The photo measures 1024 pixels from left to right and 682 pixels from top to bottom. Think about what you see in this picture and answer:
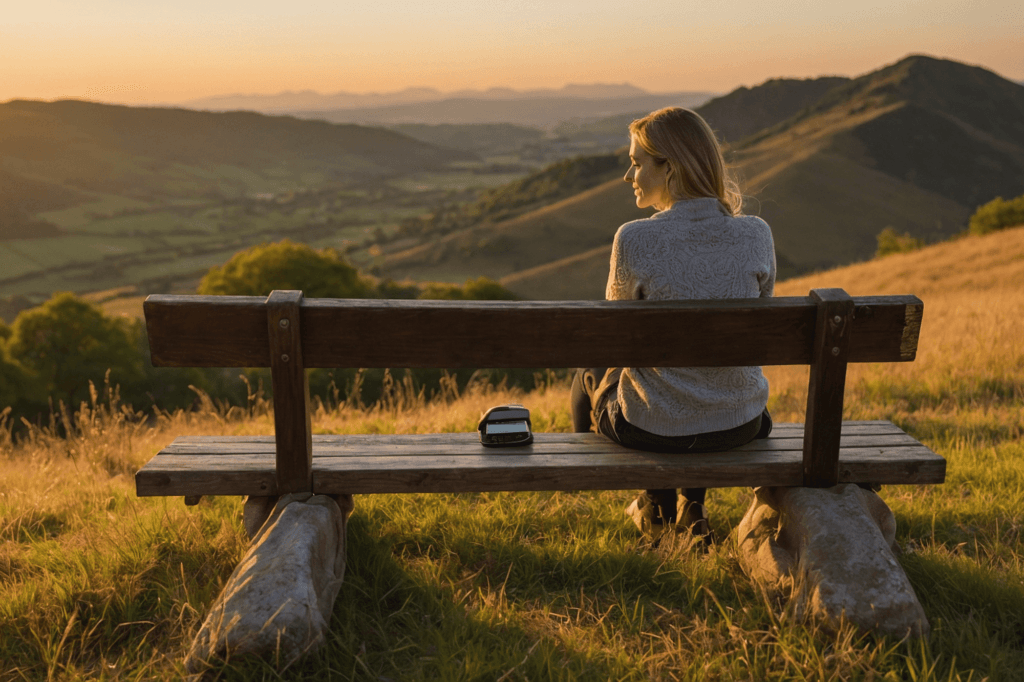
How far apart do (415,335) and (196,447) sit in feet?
4.48

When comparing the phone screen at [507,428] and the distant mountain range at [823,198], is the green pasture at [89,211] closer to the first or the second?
the distant mountain range at [823,198]

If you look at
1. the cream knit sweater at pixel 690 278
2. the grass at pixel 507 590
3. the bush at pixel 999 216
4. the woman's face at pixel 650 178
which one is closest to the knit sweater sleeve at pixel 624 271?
the cream knit sweater at pixel 690 278

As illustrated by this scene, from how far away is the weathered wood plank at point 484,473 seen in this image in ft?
9.84

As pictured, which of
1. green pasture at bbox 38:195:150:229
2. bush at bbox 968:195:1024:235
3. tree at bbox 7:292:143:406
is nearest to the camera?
tree at bbox 7:292:143:406

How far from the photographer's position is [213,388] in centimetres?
2948

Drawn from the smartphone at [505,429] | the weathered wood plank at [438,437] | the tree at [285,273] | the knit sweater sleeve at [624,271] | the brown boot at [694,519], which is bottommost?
the tree at [285,273]

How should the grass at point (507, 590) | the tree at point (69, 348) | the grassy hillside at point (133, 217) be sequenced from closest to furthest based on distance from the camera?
the grass at point (507, 590) → the tree at point (69, 348) → the grassy hillside at point (133, 217)

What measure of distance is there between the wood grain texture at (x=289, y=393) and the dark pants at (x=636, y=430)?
1.38 meters

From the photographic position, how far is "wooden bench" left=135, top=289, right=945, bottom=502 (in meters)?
2.72

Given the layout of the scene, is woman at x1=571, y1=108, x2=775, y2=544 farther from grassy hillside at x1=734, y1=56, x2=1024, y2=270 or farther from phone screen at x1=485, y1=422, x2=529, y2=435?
grassy hillside at x1=734, y1=56, x2=1024, y2=270

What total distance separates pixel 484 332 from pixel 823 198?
10345cm

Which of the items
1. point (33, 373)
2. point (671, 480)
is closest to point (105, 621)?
point (671, 480)

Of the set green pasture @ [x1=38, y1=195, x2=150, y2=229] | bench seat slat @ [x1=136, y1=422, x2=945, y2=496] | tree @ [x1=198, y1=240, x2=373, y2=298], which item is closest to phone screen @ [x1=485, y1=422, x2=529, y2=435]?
bench seat slat @ [x1=136, y1=422, x2=945, y2=496]

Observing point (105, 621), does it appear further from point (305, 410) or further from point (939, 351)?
point (939, 351)
